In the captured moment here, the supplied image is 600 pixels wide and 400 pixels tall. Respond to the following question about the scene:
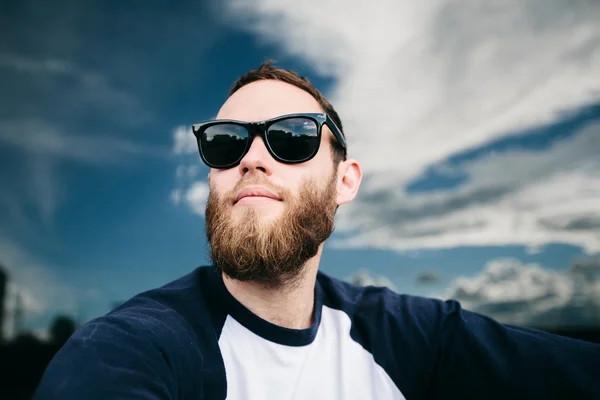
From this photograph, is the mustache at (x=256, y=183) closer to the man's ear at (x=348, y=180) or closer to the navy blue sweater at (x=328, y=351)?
the navy blue sweater at (x=328, y=351)

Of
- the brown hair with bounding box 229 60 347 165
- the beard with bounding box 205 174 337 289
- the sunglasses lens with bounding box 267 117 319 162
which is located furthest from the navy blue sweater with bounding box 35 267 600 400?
the brown hair with bounding box 229 60 347 165

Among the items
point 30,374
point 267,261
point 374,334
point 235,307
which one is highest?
point 267,261

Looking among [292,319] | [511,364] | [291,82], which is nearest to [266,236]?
[292,319]

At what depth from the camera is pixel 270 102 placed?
8.34 ft

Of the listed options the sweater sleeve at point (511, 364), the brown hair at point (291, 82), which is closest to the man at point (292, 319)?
the sweater sleeve at point (511, 364)

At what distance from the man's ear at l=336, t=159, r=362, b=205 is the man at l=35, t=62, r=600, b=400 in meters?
0.16

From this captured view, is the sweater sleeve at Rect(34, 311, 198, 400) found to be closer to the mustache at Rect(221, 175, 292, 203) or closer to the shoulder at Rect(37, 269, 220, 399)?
the shoulder at Rect(37, 269, 220, 399)

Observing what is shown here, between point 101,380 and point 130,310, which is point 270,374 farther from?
point 101,380

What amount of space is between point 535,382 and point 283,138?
1.85 meters

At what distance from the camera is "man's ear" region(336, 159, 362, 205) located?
2891mm

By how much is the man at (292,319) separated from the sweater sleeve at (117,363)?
0.02 metres

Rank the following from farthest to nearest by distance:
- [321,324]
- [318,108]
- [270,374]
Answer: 1. [318,108]
2. [321,324]
3. [270,374]

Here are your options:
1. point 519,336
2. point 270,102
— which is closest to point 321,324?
point 519,336

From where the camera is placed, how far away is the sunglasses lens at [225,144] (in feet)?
7.85
